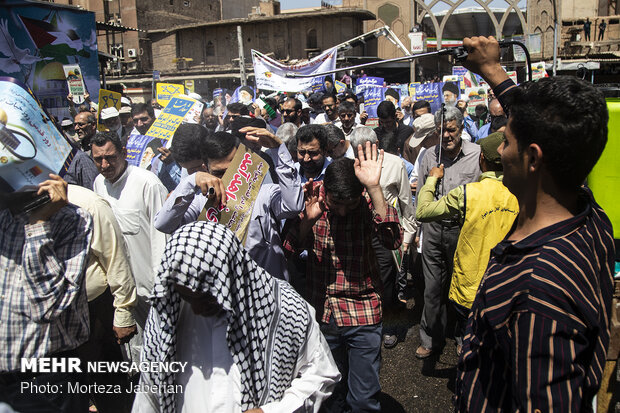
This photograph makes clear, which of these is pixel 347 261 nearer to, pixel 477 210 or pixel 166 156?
pixel 477 210

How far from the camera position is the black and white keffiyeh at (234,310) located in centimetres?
181

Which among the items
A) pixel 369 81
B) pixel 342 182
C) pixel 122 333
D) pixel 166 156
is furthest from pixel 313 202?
pixel 369 81

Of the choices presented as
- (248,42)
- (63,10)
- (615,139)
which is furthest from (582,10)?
(615,139)

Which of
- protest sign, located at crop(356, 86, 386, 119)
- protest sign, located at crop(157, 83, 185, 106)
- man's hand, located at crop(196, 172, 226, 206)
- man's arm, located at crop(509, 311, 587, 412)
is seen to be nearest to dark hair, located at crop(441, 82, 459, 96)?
protest sign, located at crop(356, 86, 386, 119)

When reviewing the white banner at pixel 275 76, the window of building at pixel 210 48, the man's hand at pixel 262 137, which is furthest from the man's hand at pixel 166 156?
the window of building at pixel 210 48

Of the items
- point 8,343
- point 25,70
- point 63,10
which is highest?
point 63,10

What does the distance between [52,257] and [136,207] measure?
1390 millimetres

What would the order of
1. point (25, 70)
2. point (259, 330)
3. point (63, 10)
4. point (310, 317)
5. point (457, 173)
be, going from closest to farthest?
point (259, 330) < point (310, 317) < point (457, 173) < point (25, 70) < point (63, 10)

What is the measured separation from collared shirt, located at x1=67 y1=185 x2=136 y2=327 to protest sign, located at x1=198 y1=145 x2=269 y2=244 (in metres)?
0.85

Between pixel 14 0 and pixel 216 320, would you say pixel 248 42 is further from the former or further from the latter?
pixel 216 320

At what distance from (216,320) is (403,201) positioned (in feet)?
9.63

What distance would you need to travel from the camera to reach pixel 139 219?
12.7ft

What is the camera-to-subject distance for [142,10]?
43.9 m

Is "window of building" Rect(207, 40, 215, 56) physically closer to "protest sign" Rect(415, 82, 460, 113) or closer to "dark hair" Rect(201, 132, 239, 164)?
"protest sign" Rect(415, 82, 460, 113)
